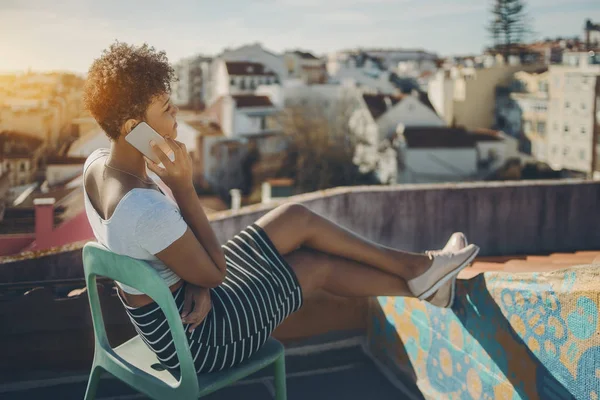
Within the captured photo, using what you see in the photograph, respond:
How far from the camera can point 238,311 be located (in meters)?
1.63

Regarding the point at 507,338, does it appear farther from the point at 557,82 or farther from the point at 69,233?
the point at 557,82

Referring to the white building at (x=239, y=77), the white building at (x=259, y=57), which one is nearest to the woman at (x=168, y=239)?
the white building at (x=239, y=77)

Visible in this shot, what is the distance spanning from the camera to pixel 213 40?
33.5 ft

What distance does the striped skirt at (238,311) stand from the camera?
156cm

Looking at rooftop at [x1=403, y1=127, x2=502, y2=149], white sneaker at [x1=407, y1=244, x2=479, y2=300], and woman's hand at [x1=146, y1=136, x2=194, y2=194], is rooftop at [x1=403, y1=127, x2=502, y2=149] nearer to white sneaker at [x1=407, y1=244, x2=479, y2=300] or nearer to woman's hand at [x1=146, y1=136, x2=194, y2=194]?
white sneaker at [x1=407, y1=244, x2=479, y2=300]

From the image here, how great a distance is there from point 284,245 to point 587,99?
88.2 feet

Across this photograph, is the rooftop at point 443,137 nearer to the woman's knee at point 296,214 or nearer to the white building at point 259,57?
the white building at point 259,57

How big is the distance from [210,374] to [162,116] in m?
0.62

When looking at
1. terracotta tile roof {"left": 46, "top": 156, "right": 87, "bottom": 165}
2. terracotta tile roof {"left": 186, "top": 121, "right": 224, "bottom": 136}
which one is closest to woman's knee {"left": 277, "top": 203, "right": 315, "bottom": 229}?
terracotta tile roof {"left": 46, "top": 156, "right": 87, "bottom": 165}

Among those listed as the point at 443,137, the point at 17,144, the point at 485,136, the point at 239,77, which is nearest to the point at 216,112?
the point at 239,77

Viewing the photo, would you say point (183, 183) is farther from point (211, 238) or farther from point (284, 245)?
point (284, 245)

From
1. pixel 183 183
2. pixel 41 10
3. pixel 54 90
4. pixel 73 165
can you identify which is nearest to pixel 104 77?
pixel 183 183

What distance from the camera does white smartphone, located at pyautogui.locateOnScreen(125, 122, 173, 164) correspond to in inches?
60.6

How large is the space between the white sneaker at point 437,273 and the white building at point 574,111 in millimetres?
24460
